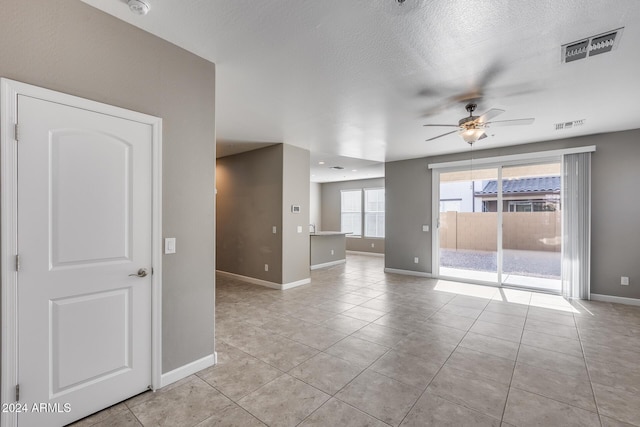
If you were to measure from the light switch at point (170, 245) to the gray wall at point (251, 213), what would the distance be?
3137 mm

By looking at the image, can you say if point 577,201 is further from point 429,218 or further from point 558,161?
point 429,218

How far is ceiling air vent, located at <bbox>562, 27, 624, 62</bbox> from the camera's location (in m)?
2.11

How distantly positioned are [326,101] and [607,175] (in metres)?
4.81

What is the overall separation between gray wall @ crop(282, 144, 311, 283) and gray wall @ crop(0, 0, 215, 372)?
2.87m

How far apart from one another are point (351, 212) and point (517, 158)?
6042 millimetres

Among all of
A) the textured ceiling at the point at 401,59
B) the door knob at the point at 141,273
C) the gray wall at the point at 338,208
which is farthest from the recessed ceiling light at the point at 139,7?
the gray wall at the point at 338,208

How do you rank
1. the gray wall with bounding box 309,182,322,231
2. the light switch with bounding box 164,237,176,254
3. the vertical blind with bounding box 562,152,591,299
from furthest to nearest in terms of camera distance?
1. the gray wall with bounding box 309,182,322,231
2. the vertical blind with bounding box 562,152,591,299
3. the light switch with bounding box 164,237,176,254

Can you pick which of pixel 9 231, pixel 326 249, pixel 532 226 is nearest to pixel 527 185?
pixel 532 226

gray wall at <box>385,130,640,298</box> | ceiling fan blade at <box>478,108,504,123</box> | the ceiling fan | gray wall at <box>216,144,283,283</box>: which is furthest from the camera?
gray wall at <box>216,144,283,283</box>

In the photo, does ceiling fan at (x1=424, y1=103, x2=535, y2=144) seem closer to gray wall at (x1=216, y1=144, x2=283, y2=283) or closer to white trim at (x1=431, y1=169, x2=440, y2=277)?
white trim at (x1=431, y1=169, x2=440, y2=277)

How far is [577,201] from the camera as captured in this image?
4762mm

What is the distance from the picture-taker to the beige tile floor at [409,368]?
77.5 inches

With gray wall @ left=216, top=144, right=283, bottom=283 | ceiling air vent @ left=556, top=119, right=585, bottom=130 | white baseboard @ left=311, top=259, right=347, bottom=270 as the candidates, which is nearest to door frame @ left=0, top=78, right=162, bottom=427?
gray wall @ left=216, top=144, right=283, bottom=283

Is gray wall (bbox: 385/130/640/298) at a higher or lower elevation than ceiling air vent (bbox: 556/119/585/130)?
lower
